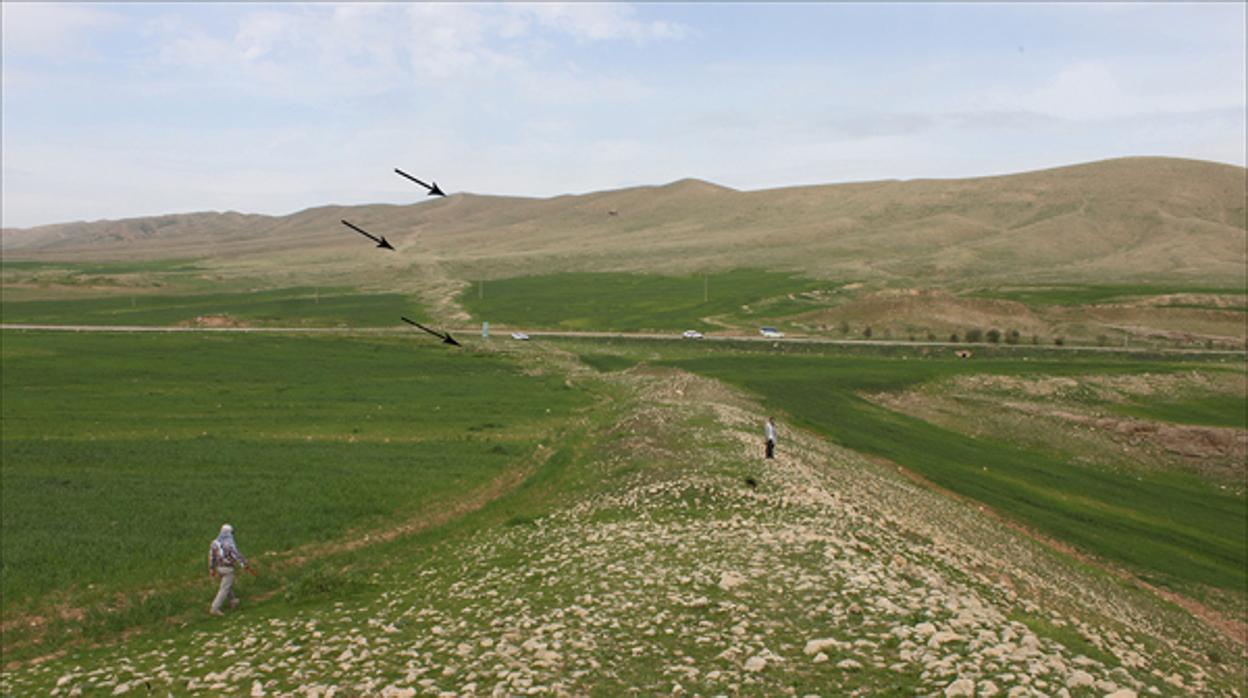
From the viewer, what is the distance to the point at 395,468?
36.4 m

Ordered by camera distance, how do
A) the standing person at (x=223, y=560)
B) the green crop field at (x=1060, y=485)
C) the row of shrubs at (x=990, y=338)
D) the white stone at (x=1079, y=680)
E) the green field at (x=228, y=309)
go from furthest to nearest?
the green field at (x=228, y=309), the row of shrubs at (x=990, y=338), the green crop field at (x=1060, y=485), the standing person at (x=223, y=560), the white stone at (x=1079, y=680)

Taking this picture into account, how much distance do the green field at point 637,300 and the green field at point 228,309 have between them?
1621 cm

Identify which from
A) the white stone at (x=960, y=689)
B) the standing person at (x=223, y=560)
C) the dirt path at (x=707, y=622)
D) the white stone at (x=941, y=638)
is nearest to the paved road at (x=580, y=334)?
the dirt path at (x=707, y=622)

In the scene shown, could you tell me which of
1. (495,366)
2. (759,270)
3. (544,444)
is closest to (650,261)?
(759,270)

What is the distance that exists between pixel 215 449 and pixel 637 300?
102791mm

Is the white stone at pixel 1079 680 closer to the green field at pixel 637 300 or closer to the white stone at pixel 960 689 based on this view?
the white stone at pixel 960 689

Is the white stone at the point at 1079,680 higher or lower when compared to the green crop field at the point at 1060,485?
higher

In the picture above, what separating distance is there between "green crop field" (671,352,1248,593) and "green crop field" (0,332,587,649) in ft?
60.1

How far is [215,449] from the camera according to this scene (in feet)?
130

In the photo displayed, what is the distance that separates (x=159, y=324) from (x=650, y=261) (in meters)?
112

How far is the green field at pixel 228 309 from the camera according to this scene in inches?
4488

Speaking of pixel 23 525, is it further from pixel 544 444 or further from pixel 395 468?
pixel 544 444

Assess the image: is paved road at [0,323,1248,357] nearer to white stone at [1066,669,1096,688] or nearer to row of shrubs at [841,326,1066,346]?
row of shrubs at [841,326,1066,346]

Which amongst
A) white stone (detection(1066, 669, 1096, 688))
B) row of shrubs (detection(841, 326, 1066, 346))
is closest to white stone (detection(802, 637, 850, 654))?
white stone (detection(1066, 669, 1096, 688))
